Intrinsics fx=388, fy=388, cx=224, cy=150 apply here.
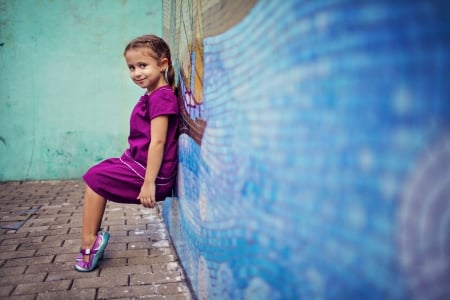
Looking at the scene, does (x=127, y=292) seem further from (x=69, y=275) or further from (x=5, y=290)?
(x=5, y=290)

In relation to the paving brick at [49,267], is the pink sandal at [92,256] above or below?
above

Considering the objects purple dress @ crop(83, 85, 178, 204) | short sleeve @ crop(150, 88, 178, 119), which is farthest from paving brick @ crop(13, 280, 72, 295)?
short sleeve @ crop(150, 88, 178, 119)

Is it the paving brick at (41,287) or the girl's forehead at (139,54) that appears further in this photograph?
the girl's forehead at (139,54)

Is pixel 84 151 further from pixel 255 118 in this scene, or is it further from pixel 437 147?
pixel 437 147

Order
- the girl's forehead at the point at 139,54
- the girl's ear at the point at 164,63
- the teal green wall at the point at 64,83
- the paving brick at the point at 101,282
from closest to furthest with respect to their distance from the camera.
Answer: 1. the paving brick at the point at 101,282
2. the girl's forehead at the point at 139,54
3. the girl's ear at the point at 164,63
4. the teal green wall at the point at 64,83

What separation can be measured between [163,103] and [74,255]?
127cm

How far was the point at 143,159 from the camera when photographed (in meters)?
2.41

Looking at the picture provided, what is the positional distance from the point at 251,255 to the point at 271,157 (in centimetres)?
34

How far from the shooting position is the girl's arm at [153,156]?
7.39 feet

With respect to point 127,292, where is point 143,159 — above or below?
above

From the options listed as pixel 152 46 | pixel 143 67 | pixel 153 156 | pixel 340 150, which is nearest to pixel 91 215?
pixel 153 156

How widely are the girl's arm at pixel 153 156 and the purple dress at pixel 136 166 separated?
10cm

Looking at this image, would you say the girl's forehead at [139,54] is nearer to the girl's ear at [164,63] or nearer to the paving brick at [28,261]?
the girl's ear at [164,63]

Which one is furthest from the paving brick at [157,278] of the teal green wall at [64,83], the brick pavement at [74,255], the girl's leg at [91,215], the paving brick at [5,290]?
the teal green wall at [64,83]
